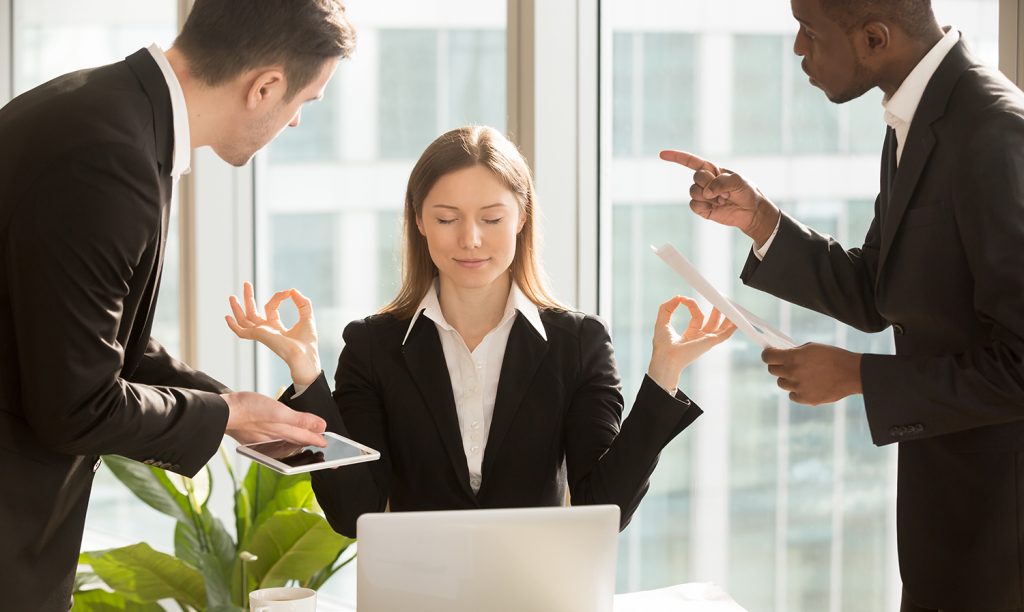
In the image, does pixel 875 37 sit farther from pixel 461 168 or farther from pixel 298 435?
pixel 298 435

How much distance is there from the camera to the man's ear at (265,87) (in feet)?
5.30

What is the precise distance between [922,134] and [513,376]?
3.07ft

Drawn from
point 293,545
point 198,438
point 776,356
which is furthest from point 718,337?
point 293,545

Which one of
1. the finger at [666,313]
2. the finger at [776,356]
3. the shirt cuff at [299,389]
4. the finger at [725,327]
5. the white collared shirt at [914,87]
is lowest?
the shirt cuff at [299,389]

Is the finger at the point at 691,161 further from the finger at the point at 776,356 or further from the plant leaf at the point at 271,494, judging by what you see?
the plant leaf at the point at 271,494

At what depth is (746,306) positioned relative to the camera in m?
2.65

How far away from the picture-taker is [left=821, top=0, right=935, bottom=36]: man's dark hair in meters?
1.64

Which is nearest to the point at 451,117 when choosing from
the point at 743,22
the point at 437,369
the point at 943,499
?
the point at 743,22

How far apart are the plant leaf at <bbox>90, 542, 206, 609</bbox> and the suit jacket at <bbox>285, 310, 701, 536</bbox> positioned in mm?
1088

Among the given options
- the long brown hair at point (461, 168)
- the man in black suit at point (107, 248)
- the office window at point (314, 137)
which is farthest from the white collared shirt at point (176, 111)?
the office window at point (314, 137)

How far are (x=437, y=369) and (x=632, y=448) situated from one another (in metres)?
0.44

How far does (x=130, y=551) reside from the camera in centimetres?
298

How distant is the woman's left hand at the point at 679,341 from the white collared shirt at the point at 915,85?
50 cm

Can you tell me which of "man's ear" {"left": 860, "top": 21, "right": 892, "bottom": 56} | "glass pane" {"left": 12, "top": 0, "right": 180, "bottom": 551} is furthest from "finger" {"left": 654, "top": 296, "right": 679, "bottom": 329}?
"glass pane" {"left": 12, "top": 0, "right": 180, "bottom": 551}
